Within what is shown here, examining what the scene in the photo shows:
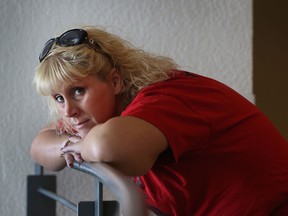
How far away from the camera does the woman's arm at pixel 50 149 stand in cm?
126

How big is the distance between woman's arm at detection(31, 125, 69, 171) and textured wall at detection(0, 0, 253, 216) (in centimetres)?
19

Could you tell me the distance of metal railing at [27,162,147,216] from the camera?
55 cm

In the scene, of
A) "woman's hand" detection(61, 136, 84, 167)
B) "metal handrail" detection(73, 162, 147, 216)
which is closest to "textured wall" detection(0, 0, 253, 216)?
"woman's hand" detection(61, 136, 84, 167)

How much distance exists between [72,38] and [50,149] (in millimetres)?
349

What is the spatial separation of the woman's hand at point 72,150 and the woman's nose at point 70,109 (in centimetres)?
6

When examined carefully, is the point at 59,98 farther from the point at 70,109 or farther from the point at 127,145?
the point at 127,145

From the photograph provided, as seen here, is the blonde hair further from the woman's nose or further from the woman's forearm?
the woman's forearm

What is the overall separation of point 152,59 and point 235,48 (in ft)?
1.83

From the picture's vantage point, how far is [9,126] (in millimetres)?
Result: 1575

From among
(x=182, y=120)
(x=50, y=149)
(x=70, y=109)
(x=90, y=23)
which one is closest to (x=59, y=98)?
(x=70, y=109)

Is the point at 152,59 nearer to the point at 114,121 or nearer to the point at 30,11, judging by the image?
the point at 114,121

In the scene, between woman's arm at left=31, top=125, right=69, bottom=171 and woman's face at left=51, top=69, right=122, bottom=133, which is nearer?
woman's face at left=51, top=69, right=122, bottom=133

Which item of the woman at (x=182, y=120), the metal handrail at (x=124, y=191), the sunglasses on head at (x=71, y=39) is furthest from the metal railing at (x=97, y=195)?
the sunglasses on head at (x=71, y=39)

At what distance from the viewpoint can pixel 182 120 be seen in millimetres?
880
